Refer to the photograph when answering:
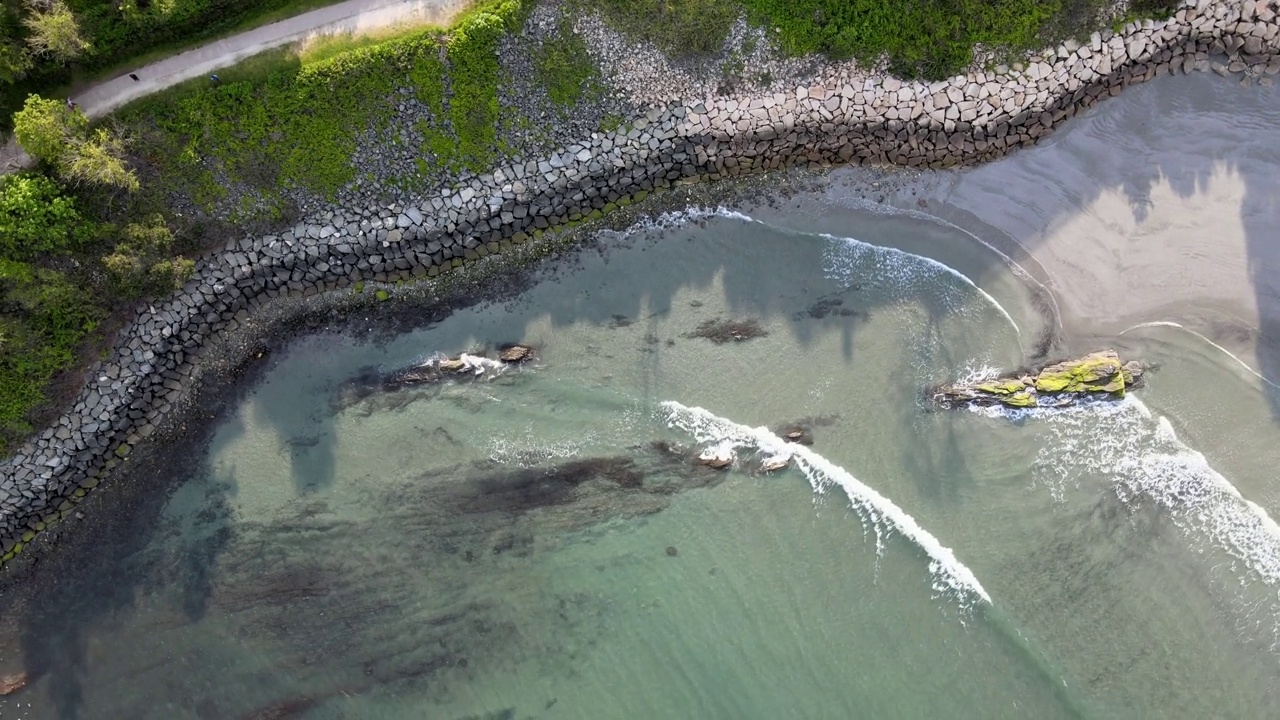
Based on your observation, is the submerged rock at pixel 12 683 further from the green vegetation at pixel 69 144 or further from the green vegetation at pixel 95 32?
the green vegetation at pixel 95 32

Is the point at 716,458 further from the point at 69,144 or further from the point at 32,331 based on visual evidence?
the point at 32,331

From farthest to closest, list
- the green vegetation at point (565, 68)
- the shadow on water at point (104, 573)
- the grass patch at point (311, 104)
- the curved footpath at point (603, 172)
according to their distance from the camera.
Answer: the shadow on water at point (104, 573) < the curved footpath at point (603, 172) < the green vegetation at point (565, 68) < the grass patch at point (311, 104)

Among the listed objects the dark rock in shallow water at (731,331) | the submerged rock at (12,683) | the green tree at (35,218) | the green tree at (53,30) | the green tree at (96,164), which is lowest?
the submerged rock at (12,683)

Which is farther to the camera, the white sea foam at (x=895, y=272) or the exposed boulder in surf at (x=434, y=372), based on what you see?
the exposed boulder in surf at (x=434, y=372)

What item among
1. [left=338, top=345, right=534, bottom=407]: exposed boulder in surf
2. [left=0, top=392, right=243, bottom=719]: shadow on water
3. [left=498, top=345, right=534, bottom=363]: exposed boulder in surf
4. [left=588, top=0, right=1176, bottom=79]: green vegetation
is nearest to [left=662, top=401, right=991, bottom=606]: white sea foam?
[left=498, top=345, right=534, bottom=363]: exposed boulder in surf

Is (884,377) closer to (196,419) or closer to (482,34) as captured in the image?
(482,34)

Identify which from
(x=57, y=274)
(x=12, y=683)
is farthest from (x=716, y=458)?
(x=12, y=683)

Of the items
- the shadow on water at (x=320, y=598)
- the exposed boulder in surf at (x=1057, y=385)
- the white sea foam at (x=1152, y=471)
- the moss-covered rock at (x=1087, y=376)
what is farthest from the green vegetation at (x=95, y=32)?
the white sea foam at (x=1152, y=471)
